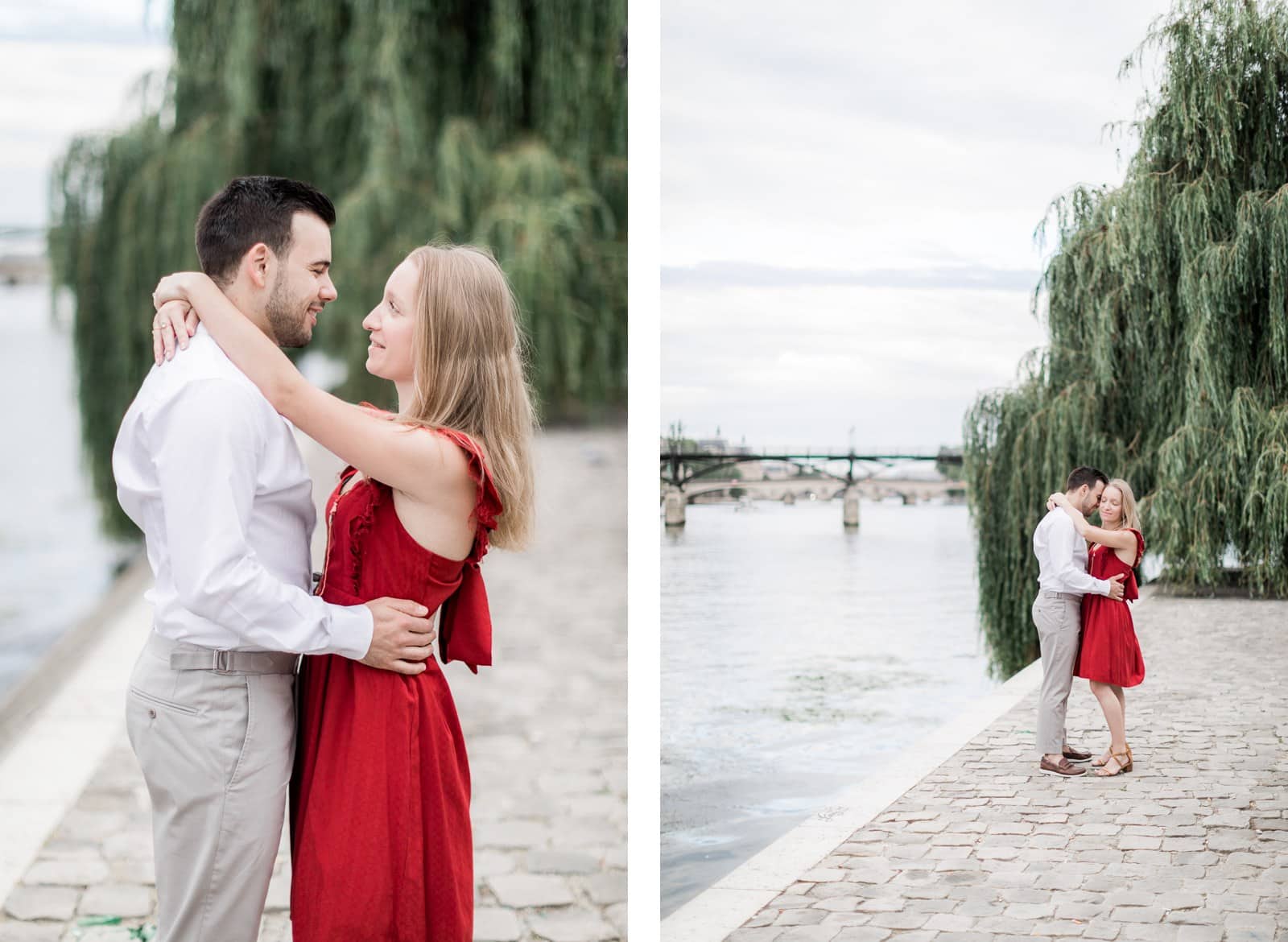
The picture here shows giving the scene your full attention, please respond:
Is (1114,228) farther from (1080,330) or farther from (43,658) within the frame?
(43,658)

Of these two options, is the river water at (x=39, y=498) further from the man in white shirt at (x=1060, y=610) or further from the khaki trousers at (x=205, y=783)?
the man in white shirt at (x=1060, y=610)

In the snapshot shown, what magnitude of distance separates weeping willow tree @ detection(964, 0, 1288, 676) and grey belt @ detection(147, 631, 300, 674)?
1625mm

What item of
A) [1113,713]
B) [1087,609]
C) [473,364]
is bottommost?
[1113,713]

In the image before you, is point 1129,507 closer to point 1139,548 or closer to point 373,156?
point 1139,548

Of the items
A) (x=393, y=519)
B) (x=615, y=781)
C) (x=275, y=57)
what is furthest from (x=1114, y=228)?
(x=275, y=57)

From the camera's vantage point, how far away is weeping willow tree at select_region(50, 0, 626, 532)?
448cm

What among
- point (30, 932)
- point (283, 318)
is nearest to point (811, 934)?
point (30, 932)

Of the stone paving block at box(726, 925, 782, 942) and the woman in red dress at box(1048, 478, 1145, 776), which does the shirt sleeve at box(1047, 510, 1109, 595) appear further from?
the stone paving block at box(726, 925, 782, 942)

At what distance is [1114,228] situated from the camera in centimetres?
251

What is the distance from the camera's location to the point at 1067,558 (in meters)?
2.55

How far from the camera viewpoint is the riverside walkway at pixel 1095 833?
2387mm

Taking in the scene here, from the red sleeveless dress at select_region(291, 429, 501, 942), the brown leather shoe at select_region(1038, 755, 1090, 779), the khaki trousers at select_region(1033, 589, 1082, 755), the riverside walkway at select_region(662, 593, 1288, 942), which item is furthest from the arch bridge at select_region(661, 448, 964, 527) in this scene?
the red sleeveless dress at select_region(291, 429, 501, 942)

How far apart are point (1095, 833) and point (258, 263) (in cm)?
190

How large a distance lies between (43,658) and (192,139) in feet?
6.24
